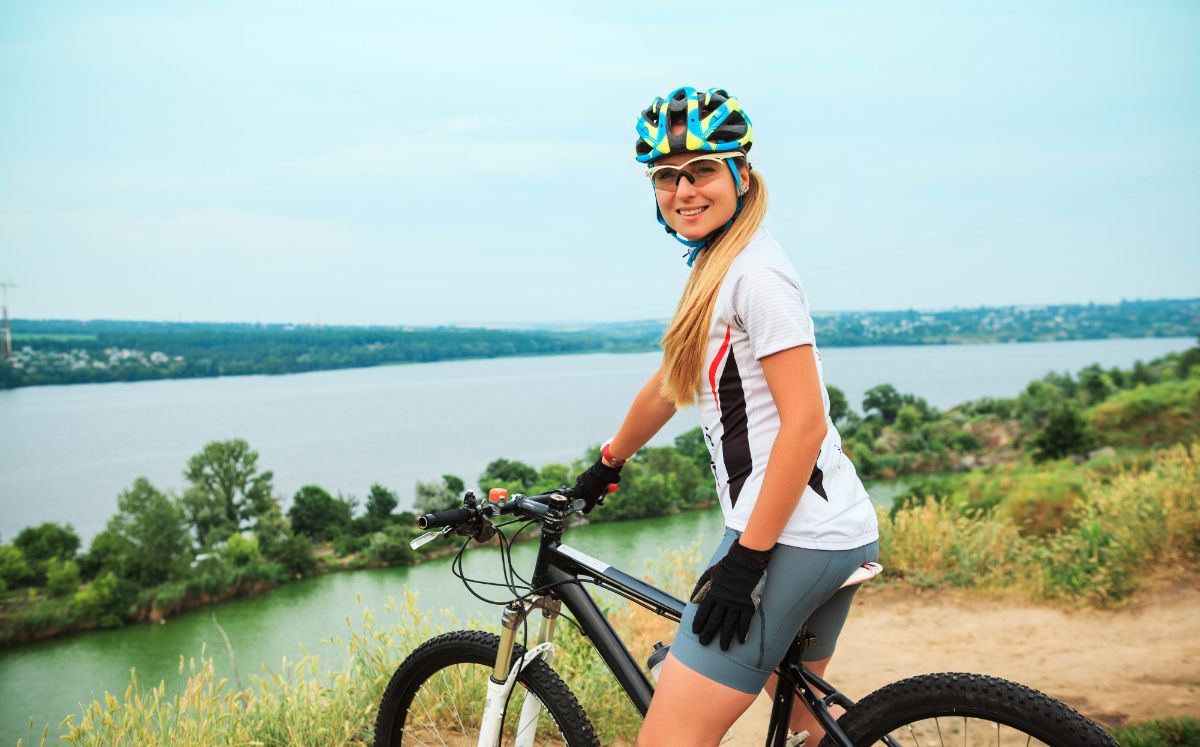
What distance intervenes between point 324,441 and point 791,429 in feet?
115

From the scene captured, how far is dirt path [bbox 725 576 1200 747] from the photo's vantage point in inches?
161

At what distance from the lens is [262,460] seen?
99.2 ft

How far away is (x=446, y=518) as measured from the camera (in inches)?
81.3

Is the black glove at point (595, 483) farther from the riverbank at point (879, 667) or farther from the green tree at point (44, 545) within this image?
the green tree at point (44, 545)

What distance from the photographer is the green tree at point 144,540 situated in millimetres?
18984

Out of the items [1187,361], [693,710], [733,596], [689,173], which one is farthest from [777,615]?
[1187,361]

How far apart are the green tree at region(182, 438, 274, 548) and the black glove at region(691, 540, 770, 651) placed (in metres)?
23.1

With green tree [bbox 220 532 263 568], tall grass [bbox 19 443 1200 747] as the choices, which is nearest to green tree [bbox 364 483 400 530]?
green tree [bbox 220 532 263 568]

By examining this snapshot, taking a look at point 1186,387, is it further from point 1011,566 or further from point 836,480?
point 836,480

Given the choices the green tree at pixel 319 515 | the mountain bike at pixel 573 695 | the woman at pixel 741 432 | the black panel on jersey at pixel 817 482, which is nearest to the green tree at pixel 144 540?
the green tree at pixel 319 515

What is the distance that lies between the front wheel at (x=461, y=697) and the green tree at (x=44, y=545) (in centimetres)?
2139

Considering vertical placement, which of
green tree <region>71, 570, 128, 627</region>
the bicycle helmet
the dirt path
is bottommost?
green tree <region>71, 570, 128, 627</region>

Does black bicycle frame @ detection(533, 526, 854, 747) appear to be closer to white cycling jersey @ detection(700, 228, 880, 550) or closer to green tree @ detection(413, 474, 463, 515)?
white cycling jersey @ detection(700, 228, 880, 550)

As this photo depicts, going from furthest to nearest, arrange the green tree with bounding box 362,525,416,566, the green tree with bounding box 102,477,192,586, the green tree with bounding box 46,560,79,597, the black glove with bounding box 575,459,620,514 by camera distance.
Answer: the green tree with bounding box 102,477,192,586 < the green tree with bounding box 46,560,79,597 < the green tree with bounding box 362,525,416,566 < the black glove with bounding box 575,459,620,514
